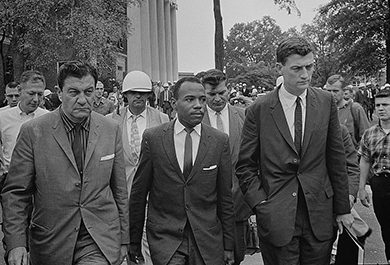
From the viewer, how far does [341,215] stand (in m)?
4.26

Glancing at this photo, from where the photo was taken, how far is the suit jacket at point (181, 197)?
4262 millimetres

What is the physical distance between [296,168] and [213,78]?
5.44 feet

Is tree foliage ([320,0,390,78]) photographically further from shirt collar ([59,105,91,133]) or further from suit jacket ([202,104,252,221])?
shirt collar ([59,105,91,133])

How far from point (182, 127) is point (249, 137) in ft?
1.84

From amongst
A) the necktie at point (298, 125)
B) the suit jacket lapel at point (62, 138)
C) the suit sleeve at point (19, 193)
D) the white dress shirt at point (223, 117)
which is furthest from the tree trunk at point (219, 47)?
the suit sleeve at point (19, 193)

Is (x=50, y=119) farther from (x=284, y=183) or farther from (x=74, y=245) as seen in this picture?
(x=284, y=183)

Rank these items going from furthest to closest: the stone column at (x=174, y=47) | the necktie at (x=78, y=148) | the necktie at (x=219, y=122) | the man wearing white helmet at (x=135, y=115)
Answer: the stone column at (x=174, y=47), the man wearing white helmet at (x=135, y=115), the necktie at (x=219, y=122), the necktie at (x=78, y=148)

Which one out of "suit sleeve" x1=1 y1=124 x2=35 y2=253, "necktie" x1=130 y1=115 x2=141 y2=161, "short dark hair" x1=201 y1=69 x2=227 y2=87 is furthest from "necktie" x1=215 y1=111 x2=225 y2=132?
"suit sleeve" x1=1 y1=124 x2=35 y2=253

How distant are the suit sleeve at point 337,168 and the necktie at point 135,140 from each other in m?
2.41

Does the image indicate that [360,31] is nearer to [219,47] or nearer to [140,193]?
[219,47]

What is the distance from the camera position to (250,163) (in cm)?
430

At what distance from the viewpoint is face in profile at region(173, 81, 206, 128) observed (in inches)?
173

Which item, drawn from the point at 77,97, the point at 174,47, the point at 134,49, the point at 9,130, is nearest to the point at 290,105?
the point at 77,97

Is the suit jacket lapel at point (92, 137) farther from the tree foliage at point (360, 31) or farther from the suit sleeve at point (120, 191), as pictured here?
the tree foliage at point (360, 31)
